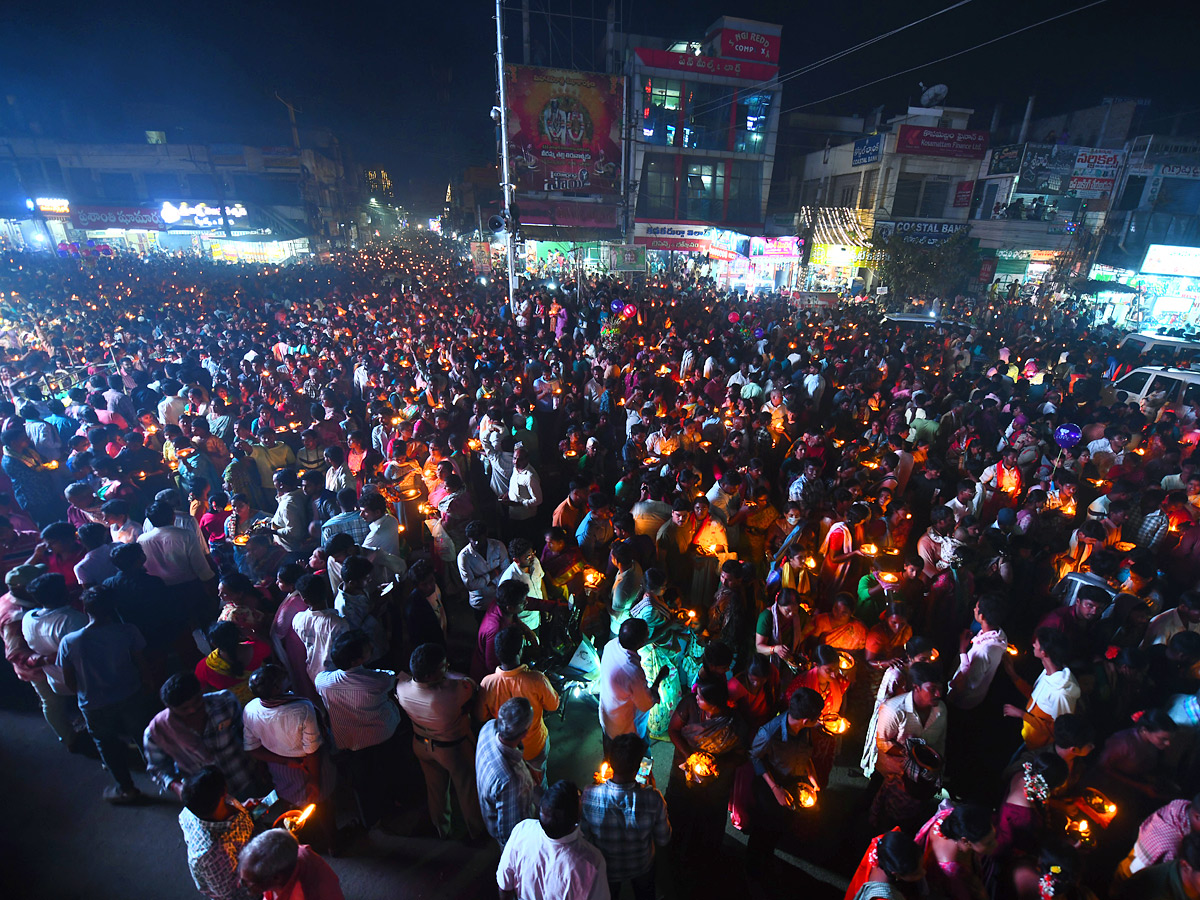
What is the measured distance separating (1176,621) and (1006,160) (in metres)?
Answer: 29.6

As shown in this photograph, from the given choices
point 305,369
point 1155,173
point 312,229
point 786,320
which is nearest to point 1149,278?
point 1155,173

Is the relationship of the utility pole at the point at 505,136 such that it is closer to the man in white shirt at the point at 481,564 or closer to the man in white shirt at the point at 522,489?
the man in white shirt at the point at 522,489

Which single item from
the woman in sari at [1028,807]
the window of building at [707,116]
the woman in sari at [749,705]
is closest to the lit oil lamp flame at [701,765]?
the woman in sari at [749,705]

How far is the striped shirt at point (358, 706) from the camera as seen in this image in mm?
3086

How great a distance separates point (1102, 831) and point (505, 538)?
5398 millimetres

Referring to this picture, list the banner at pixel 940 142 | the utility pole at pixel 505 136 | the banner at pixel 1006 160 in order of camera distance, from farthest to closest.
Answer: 1. the banner at pixel 940 142
2. the banner at pixel 1006 160
3. the utility pole at pixel 505 136

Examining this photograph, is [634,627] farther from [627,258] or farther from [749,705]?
[627,258]

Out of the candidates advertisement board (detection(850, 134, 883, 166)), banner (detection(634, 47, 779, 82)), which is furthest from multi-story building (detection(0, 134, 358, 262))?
advertisement board (detection(850, 134, 883, 166))

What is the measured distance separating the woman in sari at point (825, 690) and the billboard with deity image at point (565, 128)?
2340cm

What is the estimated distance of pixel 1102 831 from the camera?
3158mm

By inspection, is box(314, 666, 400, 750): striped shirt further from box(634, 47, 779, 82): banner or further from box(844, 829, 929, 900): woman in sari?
box(634, 47, 779, 82): banner

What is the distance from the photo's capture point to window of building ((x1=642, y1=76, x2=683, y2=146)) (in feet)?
94.4

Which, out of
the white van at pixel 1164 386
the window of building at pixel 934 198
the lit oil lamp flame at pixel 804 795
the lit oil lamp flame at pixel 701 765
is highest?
the window of building at pixel 934 198

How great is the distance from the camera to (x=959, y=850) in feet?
7.79
